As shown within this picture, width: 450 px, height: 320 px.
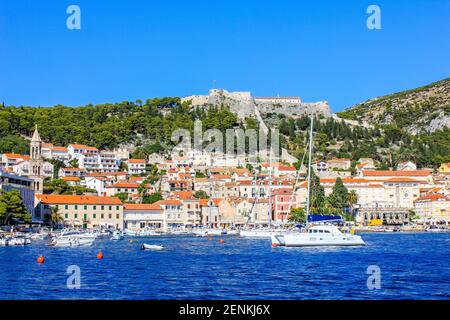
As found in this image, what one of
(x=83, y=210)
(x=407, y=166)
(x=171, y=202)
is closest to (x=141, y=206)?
(x=171, y=202)

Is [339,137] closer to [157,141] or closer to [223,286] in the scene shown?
[157,141]

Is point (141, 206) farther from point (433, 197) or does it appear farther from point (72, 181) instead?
point (433, 197)

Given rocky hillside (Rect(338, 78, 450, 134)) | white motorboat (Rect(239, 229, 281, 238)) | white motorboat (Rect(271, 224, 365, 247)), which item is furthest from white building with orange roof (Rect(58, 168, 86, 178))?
rocky hillside (Rect(338, 78, 450, 134))

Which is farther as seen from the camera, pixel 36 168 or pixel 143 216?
pixel 143 216

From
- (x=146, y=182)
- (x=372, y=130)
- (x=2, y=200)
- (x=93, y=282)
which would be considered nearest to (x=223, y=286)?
(x=93, y=282)

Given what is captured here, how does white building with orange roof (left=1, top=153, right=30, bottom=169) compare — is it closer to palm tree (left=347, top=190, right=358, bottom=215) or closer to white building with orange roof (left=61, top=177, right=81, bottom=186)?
white building with orange roof (left=61, top=177, right=81, bottom=186)

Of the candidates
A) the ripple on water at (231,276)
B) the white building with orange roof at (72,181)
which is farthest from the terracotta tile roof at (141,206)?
the ripple on water at (231,276)
